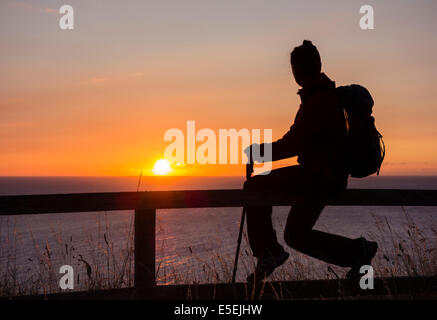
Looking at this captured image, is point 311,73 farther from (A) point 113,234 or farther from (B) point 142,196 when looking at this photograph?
(A) point 113,234

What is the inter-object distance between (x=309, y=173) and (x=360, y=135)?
507 millimetres

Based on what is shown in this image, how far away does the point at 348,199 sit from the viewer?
4246mm

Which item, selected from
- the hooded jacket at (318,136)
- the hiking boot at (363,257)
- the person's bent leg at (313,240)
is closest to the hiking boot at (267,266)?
the person's bent leg at (313,240)

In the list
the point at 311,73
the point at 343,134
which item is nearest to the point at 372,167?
the point at 343,134

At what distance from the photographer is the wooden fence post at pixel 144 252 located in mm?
3922

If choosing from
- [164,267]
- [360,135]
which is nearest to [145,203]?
[360,135]

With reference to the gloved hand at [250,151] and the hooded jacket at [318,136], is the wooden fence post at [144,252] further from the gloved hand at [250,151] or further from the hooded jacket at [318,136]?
the hooded jacket at [318,136]

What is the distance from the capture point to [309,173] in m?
3.89

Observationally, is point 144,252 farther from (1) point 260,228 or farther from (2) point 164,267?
(2) point 164,267

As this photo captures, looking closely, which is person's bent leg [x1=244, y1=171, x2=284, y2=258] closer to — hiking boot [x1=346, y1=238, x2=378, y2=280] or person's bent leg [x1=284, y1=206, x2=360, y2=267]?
person's bent leg [x1=284, y1=206, x2=360, y2=267]

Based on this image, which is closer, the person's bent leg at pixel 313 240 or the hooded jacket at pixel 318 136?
the hooded jacket at pixel 318 136

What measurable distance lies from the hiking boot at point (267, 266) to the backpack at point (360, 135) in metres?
0.96
